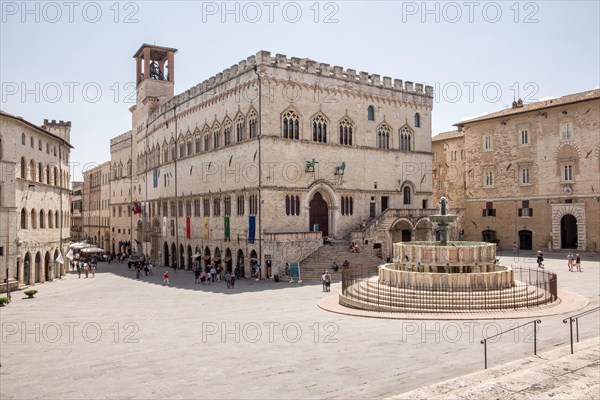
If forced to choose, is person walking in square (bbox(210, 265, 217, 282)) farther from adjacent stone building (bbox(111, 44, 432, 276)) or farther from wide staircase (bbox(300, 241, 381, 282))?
wide staircase (bbox(300, 241, 381, 282))

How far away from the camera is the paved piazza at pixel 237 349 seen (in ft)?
42.3

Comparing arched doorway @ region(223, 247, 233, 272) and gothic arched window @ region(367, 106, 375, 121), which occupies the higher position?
gothic arched window @ region(367, 106, 375, 121)

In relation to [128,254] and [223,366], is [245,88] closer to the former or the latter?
[223,366]

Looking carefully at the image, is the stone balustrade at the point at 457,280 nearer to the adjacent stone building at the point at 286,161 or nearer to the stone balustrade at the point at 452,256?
the stone balustrade at the point at 452,256

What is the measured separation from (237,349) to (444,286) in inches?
432

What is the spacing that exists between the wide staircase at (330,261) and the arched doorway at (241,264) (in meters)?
5.45

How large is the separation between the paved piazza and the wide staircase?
→ 851 centimetres

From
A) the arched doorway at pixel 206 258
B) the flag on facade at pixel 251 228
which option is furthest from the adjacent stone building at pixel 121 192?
the flag on facade at pixel 251 228

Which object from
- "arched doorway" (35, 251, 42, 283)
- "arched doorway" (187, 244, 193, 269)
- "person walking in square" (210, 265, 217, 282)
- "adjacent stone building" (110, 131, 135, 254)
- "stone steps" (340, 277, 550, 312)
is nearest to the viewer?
"stone steps" (340, 277, 550, 312)

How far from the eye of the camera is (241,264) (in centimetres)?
→ 4094

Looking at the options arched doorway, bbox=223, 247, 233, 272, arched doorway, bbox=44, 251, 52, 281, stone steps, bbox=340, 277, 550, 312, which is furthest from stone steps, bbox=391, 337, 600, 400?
arched doorway, bbox=44, 251, 52, 281

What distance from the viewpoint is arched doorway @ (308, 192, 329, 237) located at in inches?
1644

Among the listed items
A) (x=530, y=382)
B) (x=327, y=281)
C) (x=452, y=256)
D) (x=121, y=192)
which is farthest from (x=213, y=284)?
(x=121, y=192)

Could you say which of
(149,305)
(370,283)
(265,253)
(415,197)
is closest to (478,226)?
(415,197)
